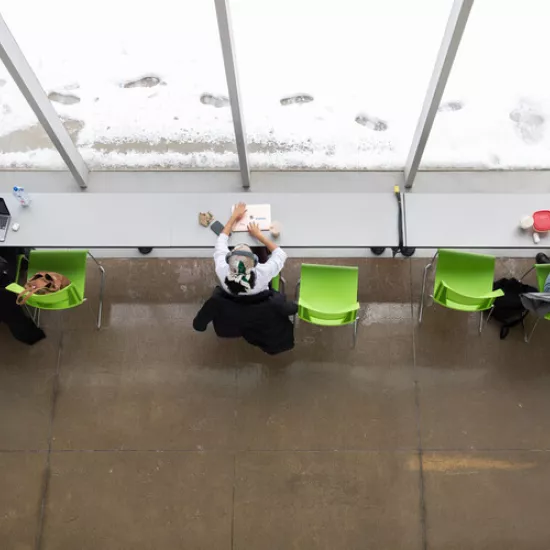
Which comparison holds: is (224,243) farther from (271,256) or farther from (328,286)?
(328,286)

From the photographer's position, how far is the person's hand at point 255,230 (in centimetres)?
398

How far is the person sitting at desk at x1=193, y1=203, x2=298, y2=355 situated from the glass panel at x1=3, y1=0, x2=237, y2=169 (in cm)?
108

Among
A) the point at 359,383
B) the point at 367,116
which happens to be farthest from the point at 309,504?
the point at 367,116

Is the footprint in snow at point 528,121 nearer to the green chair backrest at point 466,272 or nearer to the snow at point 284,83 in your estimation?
the snow at point 284,83

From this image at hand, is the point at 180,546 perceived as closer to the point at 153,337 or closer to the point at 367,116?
the point at 153,337

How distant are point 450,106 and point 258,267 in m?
2.07

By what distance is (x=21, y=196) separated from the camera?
13.2ft

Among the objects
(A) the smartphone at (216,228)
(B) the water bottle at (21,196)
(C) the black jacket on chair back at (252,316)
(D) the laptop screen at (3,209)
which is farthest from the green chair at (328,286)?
(D) the laptop screen at (3,209)

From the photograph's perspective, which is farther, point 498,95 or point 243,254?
point 498,95

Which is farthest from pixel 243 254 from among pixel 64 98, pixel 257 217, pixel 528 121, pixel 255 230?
pixel 528 121

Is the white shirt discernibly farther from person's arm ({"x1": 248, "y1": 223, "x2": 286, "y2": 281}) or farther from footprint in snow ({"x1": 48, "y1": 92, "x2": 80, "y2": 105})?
footprint in snow ({"x1": 48, "y1": 92, "x2": 80, "y2": 105})

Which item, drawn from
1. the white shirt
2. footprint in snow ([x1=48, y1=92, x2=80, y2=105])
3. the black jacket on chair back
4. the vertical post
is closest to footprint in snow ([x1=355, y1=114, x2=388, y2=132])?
the vertical post

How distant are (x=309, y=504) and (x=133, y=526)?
130 centimetres

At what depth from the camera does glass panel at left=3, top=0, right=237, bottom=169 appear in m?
3.89
